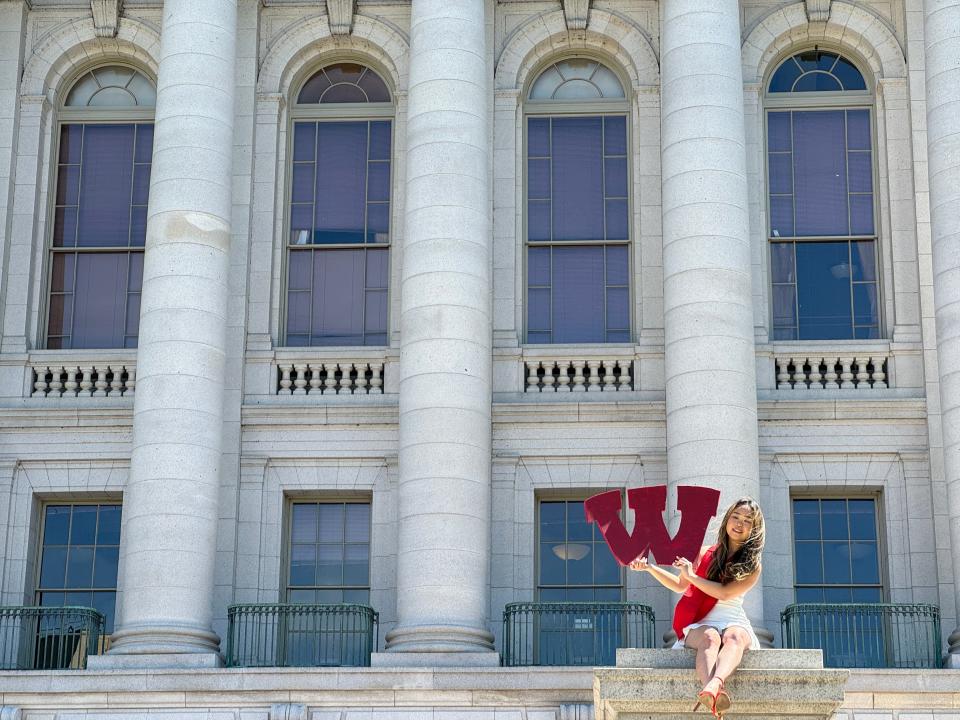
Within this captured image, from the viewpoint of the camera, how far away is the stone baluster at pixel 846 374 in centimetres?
2961

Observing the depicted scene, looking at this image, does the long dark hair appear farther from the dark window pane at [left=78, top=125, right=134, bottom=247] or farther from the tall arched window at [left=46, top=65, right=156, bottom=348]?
the dark window pane at [left=78, top=125, right=134, bottom=247]

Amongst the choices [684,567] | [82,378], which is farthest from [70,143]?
[684,567]

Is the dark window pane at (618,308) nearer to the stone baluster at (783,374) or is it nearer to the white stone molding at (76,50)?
the stone baluster at (783,374)

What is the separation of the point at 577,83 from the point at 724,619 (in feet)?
59.0

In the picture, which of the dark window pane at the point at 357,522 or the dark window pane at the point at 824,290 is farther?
the dark window pane at the point at 824,290

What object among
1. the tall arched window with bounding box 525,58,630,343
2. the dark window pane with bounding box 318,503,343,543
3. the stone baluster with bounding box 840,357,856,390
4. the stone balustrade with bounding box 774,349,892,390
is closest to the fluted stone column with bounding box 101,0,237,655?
the dark window pane with bounding box 318,503,343,543

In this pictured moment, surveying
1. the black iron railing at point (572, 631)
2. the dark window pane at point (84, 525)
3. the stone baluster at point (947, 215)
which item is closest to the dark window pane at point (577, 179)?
the stone baluster at point (947, 215)

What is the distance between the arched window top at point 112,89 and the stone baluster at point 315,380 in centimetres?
556

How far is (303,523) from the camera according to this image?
29656 mm

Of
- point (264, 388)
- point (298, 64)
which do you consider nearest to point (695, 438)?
point (264, 388)

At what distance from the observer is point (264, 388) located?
30.1m

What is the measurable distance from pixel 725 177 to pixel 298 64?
7581mm

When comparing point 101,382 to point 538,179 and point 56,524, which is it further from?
point 538,179

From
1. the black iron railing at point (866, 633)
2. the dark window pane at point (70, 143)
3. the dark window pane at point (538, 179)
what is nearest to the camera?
the black iron railing at point (866, 633)
